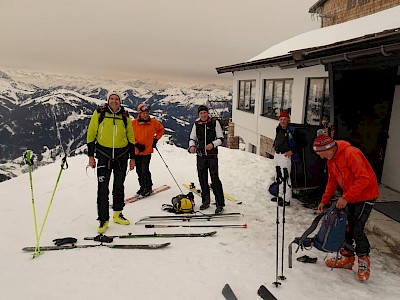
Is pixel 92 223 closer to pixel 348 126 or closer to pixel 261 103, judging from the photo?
pixel 348 126

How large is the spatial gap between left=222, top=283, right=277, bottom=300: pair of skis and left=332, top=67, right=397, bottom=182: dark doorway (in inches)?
181

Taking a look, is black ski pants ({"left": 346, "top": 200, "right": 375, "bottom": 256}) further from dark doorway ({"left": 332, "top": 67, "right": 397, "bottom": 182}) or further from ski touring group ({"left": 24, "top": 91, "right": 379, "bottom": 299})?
dark doorway ({"left": 332, "top": 67, "right": 397, "bottom": 182})

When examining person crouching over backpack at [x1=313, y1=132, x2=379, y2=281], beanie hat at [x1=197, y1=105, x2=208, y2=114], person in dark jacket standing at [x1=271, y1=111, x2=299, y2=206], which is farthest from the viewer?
person in dark jacket standing at [x1=271, y1=111, x2=299, y2=206]

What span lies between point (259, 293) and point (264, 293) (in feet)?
0.22

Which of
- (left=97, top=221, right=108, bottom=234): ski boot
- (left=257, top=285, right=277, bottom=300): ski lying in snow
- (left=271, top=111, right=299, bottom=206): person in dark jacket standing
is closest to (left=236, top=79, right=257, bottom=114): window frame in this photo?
(left=271, top=111, right=299, bottom=206): person in dark jacket standing

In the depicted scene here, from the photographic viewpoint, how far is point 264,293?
11.1 ft

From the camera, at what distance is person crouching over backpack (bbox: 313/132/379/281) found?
358cm

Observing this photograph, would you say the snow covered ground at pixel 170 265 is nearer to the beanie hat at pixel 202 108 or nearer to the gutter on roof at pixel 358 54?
the beanie hat at pixel 202 108

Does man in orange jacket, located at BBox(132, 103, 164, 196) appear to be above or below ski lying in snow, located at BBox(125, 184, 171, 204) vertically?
above

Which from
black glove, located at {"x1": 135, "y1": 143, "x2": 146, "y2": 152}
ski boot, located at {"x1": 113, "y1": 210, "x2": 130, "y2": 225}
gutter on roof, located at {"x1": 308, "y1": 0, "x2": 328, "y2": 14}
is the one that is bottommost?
ski boot, located at {"x1": 113, "y1": 210, "x2": 130, "y2": 225}

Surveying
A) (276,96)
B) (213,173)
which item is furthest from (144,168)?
(276,96)

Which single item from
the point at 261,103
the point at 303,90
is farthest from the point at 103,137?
the point at 261,103

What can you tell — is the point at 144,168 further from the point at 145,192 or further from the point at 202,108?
the point at 202,108

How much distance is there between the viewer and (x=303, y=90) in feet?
35.3
